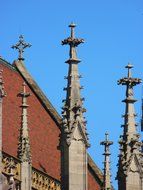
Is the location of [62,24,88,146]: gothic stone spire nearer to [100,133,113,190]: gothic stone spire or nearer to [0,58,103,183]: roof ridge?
[100,133,113,190]: gothic stone spire

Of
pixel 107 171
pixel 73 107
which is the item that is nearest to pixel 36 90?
pixel 107 171

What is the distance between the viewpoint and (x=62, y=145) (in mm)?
34969

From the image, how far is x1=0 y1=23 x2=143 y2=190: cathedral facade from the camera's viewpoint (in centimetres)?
3481

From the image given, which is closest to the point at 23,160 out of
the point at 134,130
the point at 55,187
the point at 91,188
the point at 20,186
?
the point at 20,186

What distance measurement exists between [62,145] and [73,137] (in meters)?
0.41

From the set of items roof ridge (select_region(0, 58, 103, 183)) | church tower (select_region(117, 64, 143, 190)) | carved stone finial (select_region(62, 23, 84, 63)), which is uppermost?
roof ridge (select_region(0, 58, 103, 183))

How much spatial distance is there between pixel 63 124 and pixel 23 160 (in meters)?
4.52

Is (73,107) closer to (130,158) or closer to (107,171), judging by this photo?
(130,158)

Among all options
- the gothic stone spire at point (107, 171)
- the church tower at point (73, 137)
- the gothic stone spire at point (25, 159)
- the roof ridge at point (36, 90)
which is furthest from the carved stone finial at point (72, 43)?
the roof ridge at point (36, 90)

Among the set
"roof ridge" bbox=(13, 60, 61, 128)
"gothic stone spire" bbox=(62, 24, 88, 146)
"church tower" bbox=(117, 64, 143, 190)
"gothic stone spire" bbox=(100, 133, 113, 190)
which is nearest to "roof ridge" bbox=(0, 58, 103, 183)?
"roof ridge" bbox=(13, 60, 61, 128)

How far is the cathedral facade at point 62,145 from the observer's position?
34812 mm

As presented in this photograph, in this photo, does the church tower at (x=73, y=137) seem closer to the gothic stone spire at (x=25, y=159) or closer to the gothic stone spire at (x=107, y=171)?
the gothic stone spire at (x=25, y=159)

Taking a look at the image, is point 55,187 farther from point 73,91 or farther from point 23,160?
point 73,91

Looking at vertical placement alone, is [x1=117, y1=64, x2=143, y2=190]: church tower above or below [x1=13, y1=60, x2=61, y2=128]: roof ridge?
below
